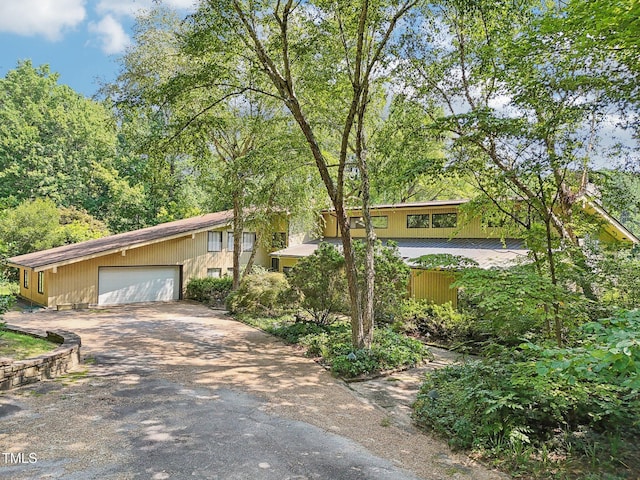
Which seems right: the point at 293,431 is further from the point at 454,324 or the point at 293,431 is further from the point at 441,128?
the point at 454,324

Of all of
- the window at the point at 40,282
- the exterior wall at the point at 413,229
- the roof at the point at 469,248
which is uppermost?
the exterior wall at the point at 413,229

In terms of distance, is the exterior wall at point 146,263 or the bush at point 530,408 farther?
the exterior wall at point 146,263

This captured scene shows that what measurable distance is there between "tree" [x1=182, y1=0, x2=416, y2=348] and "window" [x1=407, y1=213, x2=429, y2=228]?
26.6ft

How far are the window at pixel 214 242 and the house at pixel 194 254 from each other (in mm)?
49

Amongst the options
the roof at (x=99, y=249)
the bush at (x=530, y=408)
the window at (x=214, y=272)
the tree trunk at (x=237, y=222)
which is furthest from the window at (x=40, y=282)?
the bush at (x=530, y=408)

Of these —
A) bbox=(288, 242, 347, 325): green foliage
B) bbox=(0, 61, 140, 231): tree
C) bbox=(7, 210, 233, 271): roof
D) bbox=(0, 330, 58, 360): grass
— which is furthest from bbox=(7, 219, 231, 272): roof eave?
bbox=(0, 61, 140, 231): tree

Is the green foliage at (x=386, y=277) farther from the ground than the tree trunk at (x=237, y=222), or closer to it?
closer to it

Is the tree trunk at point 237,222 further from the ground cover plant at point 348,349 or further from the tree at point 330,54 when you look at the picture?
the tree at point 330,54

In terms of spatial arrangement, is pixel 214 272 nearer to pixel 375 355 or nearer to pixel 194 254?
pixel 194 254

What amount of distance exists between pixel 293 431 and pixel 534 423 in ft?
10.2

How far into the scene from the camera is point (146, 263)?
1834cm

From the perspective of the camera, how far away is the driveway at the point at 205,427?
3992 millimetres

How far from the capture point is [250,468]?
3.97 metres

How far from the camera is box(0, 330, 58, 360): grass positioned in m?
7.05
